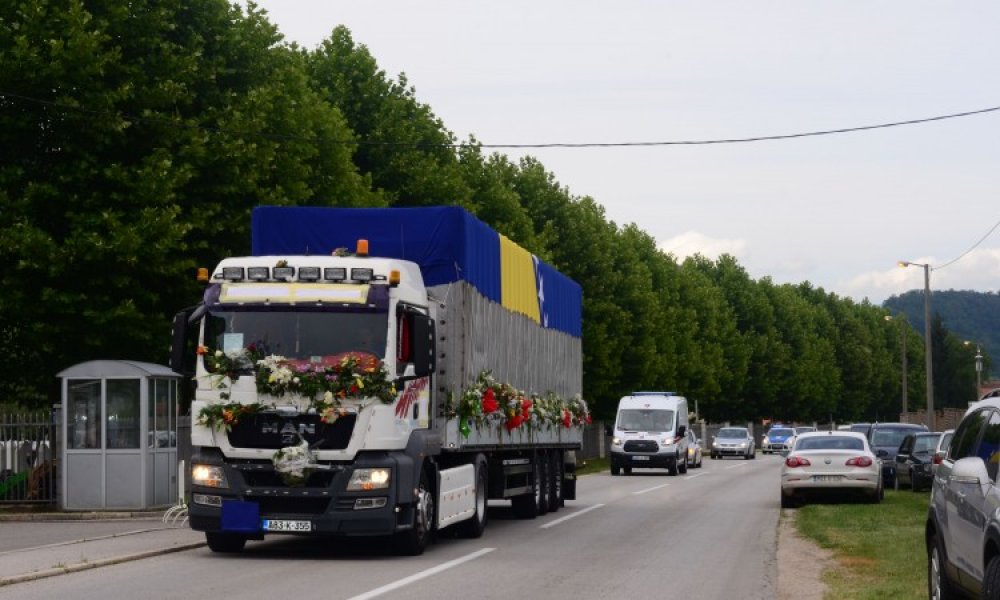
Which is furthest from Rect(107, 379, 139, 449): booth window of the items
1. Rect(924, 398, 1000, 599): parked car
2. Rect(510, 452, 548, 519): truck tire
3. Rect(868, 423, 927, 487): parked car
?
Rect(868, 423, 927, 487): parked car

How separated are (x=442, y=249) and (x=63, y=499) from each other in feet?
34.1

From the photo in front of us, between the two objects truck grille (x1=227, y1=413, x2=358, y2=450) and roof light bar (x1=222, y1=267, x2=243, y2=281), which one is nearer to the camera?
truck grille (x1=227, y1=413, x2=358, y2=450)

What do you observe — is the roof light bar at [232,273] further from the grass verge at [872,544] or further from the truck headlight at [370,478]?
the grass verge at [872,544]

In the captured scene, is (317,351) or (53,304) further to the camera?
(53,304)

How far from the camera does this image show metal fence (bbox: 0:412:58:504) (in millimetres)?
29031

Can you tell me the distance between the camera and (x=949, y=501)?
11.5m

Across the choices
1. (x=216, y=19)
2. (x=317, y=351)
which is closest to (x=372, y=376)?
(x=317, y=351)

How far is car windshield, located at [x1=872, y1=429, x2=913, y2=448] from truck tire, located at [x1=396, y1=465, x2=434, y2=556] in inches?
1009

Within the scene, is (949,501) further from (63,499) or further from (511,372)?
(63,499)

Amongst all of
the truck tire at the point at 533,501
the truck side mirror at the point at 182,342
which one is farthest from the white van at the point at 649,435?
the truck side mirror at the point at 182,342

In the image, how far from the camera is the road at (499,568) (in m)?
14.6

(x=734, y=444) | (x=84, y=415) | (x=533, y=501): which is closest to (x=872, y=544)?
(x=533, y=501)

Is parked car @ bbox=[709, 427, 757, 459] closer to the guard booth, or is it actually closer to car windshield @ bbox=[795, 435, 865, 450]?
car windshield @ bbox=[795, 435, 865, 450]

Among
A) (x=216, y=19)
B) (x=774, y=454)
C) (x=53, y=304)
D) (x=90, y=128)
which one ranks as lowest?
(x=774, y=454)
